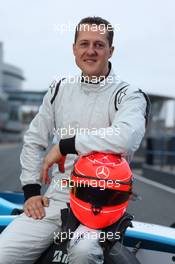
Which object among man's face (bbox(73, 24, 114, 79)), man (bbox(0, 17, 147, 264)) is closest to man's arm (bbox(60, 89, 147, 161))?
man (bbox(0, 17, 147, 264))

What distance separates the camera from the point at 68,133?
9.85 feet

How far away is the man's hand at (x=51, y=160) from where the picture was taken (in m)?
2.80

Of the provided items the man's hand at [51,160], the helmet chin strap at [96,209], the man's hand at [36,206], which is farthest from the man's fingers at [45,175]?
the helmet chin strap at [96,209]

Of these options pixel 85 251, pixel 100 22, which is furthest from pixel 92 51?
pixel 85 251

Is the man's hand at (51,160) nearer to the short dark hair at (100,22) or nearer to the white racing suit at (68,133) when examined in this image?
the white racing suit at (68,133)

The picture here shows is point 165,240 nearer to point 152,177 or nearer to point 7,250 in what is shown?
point 7,250

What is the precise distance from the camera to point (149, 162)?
1955 cm

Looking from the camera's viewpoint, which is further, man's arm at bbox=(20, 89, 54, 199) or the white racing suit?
man's arm at bbox=(20, 89, 54, 199)

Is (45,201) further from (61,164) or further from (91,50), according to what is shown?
(91,50)

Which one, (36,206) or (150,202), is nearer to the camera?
(36,206)

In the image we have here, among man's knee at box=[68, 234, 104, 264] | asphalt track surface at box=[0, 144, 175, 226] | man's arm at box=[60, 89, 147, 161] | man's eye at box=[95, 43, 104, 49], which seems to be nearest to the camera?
man's knee at box=[68, 234, 104, 264]

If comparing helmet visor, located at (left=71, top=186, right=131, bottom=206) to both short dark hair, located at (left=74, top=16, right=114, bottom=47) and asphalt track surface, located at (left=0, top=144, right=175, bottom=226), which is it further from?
asphalt track surface, located at (left=0, top=144, right=175, bottom=226)

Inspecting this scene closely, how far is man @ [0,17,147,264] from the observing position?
2.70 meters

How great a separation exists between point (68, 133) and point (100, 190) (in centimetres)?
60
